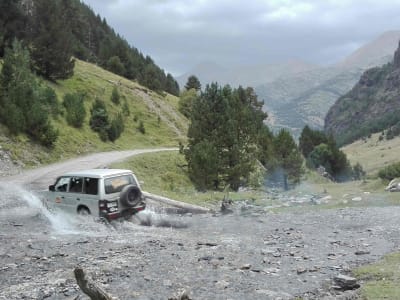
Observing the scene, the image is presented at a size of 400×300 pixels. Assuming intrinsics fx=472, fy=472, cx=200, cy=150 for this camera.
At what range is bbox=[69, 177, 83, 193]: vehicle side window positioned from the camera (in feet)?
69.8

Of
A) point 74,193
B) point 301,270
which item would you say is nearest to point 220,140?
point 74,193

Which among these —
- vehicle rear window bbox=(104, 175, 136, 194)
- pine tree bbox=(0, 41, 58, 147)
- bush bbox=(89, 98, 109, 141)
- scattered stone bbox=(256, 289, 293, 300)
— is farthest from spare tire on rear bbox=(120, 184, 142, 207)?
bush bbox=(89, 98, 109, 141)

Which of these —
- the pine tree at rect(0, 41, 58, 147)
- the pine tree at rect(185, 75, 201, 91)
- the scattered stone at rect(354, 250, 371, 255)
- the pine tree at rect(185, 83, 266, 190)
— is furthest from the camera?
the pine tree at rect(185, 75, 201, 91)

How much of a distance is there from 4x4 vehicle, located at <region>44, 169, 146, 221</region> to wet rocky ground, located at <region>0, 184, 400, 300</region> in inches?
22.9

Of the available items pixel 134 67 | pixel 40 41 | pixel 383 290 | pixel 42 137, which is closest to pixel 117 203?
pixel 383 290

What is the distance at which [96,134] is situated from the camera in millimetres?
56625

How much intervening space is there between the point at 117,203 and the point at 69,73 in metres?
52.3

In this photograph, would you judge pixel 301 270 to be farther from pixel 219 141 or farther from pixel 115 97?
pixel 115 97

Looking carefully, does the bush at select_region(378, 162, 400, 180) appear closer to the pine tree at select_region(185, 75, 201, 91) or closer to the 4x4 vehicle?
the 4x4 vehicle

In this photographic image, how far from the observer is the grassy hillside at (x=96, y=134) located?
4191cm

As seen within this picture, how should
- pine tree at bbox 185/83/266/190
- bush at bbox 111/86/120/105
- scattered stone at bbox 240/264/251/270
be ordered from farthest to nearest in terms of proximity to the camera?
bush at bbox 111/86/120/105 → pine tree at bbox 185/83/266/190 → scattered stone at bbox 240/264/251/270

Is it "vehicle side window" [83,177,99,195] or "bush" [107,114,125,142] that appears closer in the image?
"vehicle side window" [83,177,99,195]

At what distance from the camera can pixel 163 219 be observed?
23469mm

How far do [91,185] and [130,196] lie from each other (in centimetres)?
177
